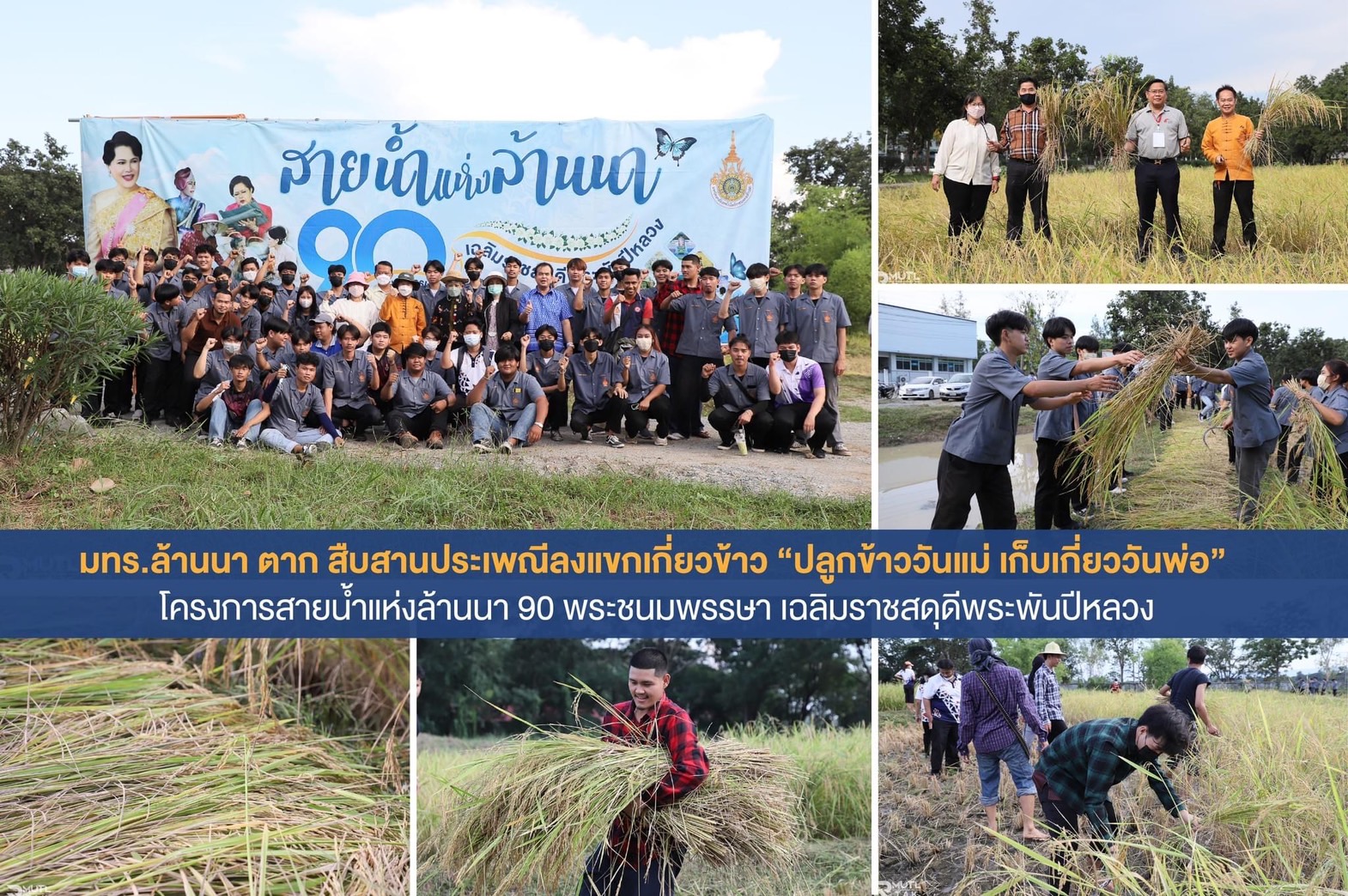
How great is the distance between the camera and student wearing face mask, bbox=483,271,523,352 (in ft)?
25.4

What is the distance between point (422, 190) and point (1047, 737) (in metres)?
6.42

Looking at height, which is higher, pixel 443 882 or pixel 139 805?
pixel 139 805

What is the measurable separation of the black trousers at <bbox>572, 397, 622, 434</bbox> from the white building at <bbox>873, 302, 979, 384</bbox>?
2.50 m

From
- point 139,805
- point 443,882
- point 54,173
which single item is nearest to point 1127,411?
point 443,882

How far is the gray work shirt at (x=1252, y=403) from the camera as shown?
500 centimetres

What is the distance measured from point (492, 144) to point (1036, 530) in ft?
17.9

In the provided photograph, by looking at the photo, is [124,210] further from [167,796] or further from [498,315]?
[167,796]

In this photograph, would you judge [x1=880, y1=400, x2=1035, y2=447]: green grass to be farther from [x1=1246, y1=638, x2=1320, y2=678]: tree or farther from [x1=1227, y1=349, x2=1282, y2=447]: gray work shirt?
[x1=1246, y1=638, x2=1320, y2=678]: tree

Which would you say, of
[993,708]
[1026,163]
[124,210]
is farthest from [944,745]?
[124,210]

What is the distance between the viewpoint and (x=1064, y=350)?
505 cm

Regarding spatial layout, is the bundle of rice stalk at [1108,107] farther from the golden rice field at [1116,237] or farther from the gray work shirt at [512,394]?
the gray work shirt at [512,394]

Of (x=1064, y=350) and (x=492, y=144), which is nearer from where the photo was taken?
(x=1064, y=350)

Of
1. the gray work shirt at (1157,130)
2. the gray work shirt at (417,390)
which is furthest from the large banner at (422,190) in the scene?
the gray work shirt at (1157,130)

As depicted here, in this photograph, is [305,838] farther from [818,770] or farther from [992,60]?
[992,60]
